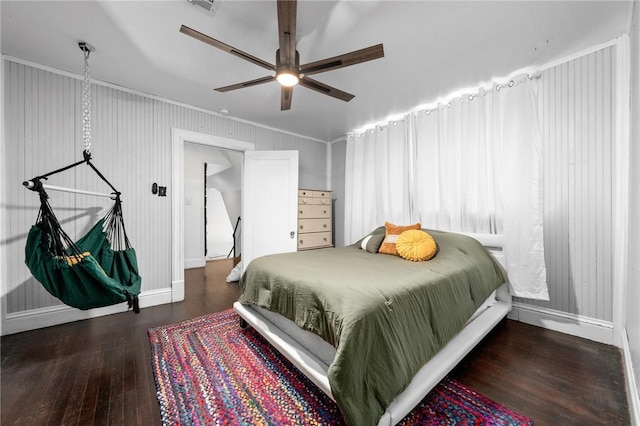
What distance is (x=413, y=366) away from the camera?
127cm

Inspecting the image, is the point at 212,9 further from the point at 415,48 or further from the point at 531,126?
the point at 531,126

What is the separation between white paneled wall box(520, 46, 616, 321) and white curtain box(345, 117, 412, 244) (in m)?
1.39

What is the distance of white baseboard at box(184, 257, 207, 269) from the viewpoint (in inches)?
192

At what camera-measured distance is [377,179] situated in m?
3.66

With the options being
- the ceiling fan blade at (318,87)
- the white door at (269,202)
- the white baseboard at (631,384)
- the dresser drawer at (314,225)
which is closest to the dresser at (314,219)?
the dresser drawer at (314,225)

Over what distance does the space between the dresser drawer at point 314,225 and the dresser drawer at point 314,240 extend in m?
0.07

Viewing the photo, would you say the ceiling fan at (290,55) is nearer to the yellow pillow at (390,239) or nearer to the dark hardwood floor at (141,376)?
the yellow pillow at (390,239)

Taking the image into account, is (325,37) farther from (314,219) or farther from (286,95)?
(314,219)

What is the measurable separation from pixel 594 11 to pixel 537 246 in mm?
1750

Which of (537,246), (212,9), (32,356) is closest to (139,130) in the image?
(212,9)

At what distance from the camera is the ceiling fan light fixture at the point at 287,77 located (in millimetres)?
1607

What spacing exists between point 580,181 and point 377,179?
6.79ft

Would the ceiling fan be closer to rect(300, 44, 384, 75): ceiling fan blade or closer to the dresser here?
rect(300, 44, 384, 75): ceiling fan blade

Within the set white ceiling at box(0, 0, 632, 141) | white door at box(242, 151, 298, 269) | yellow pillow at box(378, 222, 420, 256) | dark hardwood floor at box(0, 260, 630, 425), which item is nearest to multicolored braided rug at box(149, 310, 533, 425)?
Result: dark hardwood floor at box(0, 260, 630, 425)
